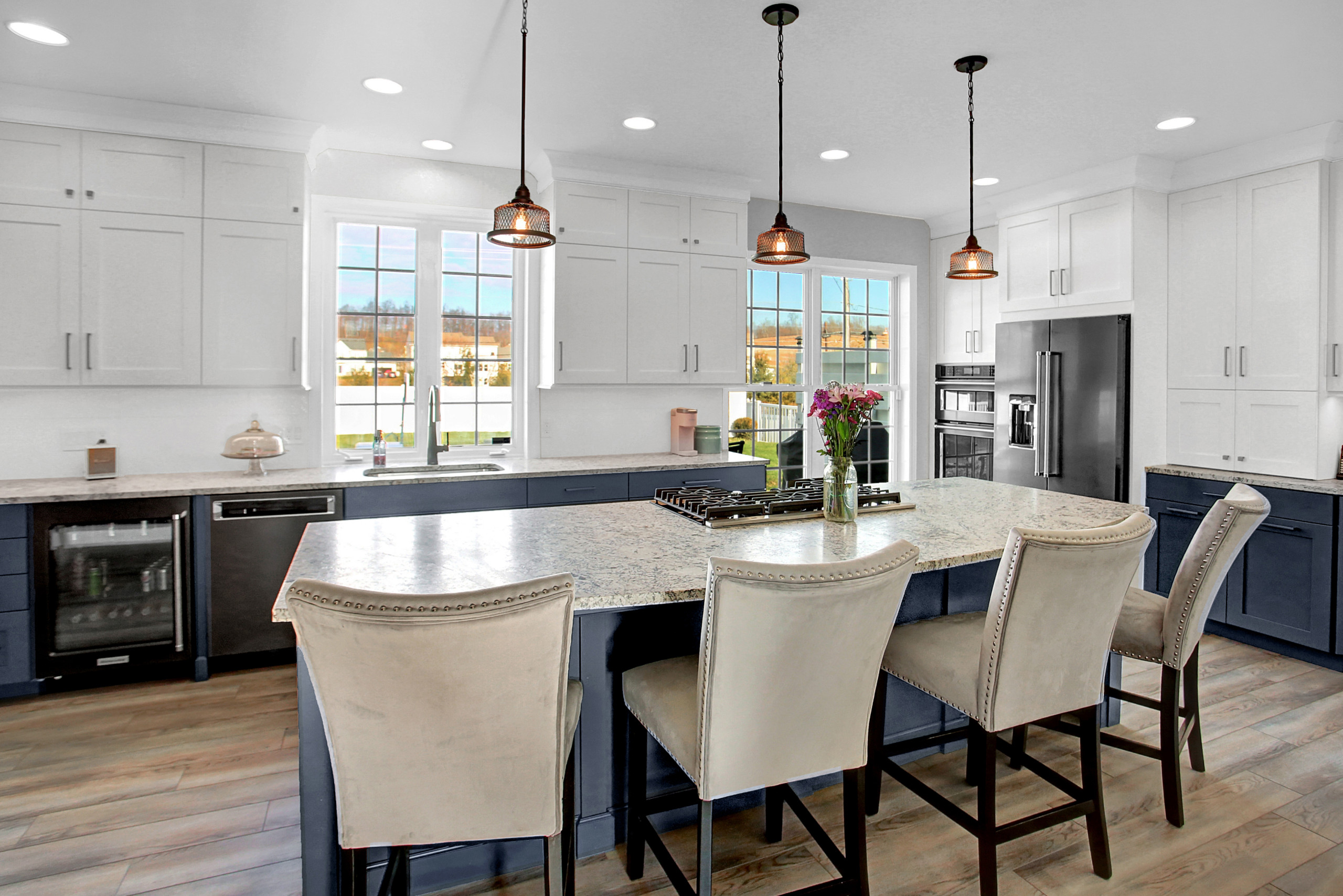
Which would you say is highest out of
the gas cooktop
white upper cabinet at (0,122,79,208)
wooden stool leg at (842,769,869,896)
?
white upper cabinet at (0,122,79,208)

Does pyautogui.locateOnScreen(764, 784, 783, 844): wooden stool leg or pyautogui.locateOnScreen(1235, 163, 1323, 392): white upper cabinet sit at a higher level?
pyautogui.locateOnScreen(1235, 163, 1323, 392): white upper cabinet

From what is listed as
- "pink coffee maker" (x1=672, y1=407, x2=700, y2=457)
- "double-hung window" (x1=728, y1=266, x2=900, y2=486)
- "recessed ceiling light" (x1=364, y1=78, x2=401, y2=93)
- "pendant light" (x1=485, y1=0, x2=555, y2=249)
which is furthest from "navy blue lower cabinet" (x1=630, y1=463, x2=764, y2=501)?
"recessed ceiling light" (x1=364, y1=78, x2=401, y2=93)

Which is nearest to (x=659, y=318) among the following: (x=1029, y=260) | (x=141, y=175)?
(x=1029, y=260)

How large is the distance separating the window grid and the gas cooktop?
2194 millimetres

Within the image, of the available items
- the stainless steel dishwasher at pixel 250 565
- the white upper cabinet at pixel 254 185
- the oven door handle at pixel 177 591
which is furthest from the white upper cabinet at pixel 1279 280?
the oven door handle at pixel 177 591

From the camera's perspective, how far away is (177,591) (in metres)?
3.28

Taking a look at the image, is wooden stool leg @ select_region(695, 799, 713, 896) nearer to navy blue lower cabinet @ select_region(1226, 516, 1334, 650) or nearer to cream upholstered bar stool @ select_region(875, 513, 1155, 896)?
cream upholstered bar stool @ select_region(875, 513, 1155, 896)

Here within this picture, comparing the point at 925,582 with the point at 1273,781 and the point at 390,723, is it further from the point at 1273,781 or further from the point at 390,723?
the point at 390,723

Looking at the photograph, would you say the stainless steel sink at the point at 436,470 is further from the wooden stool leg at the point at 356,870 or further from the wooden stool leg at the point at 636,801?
the wooden stool leg at the point at 356,870

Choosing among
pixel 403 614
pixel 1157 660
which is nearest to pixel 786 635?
pixel 403 614

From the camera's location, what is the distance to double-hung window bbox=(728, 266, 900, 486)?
5.27 metres

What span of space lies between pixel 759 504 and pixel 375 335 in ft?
9.28

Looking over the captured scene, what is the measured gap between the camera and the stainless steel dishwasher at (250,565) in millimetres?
3350

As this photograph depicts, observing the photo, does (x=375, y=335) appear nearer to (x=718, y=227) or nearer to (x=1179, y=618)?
(x=718, y=227)
